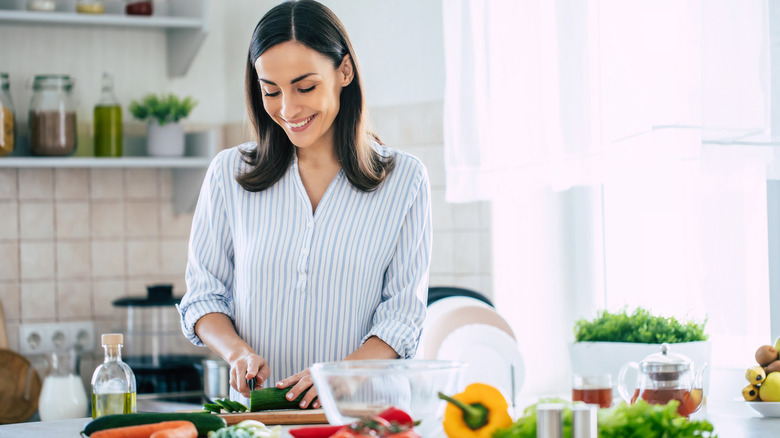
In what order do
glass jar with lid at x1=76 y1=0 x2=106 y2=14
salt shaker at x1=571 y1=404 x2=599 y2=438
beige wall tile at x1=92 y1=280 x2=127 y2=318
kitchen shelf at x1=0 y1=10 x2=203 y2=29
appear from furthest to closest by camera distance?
beige wall tile at x1=92 y1=280 x2=127 y2=318 < glass jar with lid at x1=76 y1=0 x2=106 y2=14 < kitchen shelf at x1=0 y1=10 x2=203 y2=29 < salt shaker at x1=571 y1=404 x2=599 y2=438

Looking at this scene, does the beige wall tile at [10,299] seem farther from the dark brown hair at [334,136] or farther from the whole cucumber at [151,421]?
the whole cucumber at [151,421]

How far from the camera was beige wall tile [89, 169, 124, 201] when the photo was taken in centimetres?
289

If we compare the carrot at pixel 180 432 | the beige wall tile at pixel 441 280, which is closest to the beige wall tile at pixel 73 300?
the beige wall tile at pixel 441 280

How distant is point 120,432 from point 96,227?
1908 mm

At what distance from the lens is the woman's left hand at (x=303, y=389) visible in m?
1.26

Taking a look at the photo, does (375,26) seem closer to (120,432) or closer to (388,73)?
(388,73)

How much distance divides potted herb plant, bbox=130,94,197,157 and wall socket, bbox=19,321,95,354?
0.57m

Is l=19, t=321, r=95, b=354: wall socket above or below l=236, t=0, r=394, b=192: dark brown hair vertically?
below

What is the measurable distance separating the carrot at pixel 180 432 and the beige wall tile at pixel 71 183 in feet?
6.32

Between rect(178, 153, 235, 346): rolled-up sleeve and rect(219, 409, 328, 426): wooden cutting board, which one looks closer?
rect(219, 409, 328, 426): wooden cutting board

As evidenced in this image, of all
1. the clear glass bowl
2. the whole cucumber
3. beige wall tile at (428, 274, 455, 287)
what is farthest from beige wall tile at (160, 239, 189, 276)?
the clear glass bowl

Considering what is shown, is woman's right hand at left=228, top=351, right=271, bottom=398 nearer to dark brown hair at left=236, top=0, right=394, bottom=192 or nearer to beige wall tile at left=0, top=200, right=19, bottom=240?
dark brown hair at left=236, top=0, right=394, bottom=192

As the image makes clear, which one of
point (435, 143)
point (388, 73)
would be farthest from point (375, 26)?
point (435, 143)

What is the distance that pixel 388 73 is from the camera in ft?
8.80
